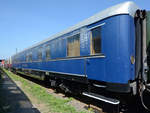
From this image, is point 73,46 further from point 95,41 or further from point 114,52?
point 114,52

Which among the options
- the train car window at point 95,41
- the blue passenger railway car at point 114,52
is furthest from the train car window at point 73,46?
the train car window at point 95,41

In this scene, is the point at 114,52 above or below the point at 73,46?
below

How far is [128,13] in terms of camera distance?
4379 mm

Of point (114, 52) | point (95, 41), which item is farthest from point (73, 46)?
point (114, 52)

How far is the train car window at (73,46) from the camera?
20.0ft

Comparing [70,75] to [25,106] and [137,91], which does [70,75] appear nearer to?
[25,106]

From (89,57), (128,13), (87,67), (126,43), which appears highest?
(128,13)

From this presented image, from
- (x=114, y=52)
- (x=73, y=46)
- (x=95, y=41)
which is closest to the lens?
(x=114, y=52)

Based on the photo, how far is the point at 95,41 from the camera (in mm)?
5184

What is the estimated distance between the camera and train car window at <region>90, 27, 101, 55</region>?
4.98 meters

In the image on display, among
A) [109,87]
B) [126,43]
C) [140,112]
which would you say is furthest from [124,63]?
[140,112]

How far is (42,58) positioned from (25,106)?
4.64m

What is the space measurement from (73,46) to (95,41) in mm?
1461

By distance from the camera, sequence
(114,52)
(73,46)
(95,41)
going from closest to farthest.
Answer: (114,52) → (95,41) → (73,46)
